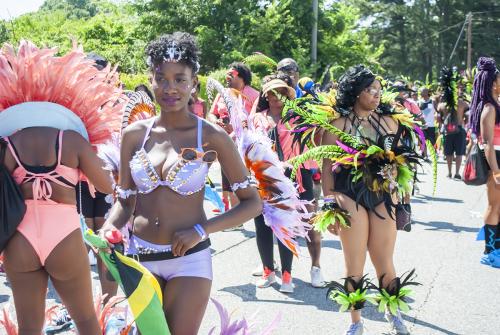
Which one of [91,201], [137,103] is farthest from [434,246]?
[137,103]

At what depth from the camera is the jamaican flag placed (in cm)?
277

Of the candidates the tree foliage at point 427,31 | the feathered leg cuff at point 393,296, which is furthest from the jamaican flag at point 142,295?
the tree foliage at point 427,31

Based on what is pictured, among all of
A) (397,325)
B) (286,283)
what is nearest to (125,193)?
(397,325)

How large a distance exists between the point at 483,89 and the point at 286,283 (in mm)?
2857

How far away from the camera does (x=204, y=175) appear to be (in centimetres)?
309

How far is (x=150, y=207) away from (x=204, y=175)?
0.96 ft

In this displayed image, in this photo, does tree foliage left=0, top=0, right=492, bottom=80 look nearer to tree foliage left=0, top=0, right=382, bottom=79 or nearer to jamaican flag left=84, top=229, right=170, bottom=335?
tree foliage left=0, top=0, right=382, bottom=79

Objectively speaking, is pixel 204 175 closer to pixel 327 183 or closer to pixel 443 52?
pixel 327 183

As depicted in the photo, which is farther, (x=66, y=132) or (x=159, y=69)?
(x=66, y=132)

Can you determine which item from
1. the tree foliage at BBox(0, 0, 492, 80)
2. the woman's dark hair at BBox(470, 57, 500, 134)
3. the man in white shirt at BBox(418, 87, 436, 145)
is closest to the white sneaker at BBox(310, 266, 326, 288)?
the woman's dark hair at BBox(470, 57, 500, 134)

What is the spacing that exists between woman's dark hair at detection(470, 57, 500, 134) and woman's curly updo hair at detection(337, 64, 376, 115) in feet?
7.97

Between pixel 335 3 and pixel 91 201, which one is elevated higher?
pixel 335 3

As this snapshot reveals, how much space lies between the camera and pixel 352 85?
4.74 m

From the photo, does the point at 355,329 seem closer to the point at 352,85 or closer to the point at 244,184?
the point at 352,85
